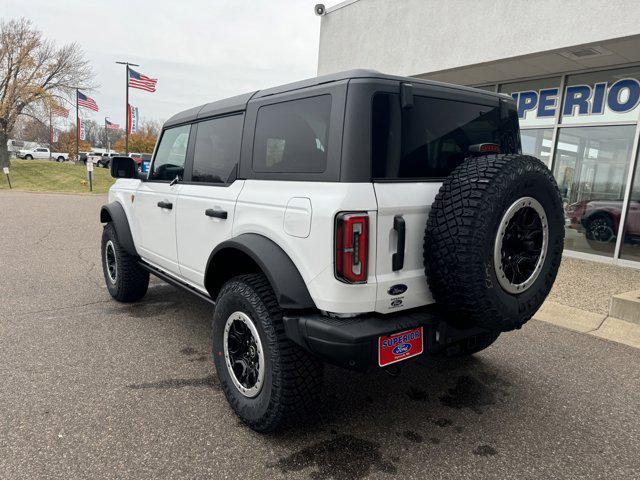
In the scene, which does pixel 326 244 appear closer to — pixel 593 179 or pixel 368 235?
pixel 368 235

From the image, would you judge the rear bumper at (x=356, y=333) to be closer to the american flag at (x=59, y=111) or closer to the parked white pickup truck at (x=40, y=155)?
the american flag at (x=59, y=111)

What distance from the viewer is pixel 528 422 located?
Result: 2.71m

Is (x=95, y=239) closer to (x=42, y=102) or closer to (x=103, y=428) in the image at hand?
(x=103, y=428)

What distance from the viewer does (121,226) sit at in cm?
435

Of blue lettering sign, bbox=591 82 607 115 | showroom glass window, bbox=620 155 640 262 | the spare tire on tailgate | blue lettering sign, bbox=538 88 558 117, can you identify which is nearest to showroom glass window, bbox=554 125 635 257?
showroom glass window, bbox=620 155 640 262

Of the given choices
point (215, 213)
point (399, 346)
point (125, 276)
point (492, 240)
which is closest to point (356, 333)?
point (399, 346)

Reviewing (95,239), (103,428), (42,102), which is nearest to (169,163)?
(103,428)

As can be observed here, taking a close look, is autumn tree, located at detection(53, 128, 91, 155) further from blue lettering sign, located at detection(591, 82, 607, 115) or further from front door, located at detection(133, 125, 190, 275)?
blue lettering sign, located at detection(591, 82, 607, 115)

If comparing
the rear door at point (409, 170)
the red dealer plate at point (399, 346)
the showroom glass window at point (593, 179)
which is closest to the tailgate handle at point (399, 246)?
the rear door at point (409, 170)

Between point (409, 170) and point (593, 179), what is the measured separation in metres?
6.83

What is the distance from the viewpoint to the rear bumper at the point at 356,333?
205cm

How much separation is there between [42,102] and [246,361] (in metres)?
35.2

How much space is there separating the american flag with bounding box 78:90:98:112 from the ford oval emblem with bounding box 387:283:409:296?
3345 centimetres

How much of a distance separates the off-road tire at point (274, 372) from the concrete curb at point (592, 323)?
3283mm
